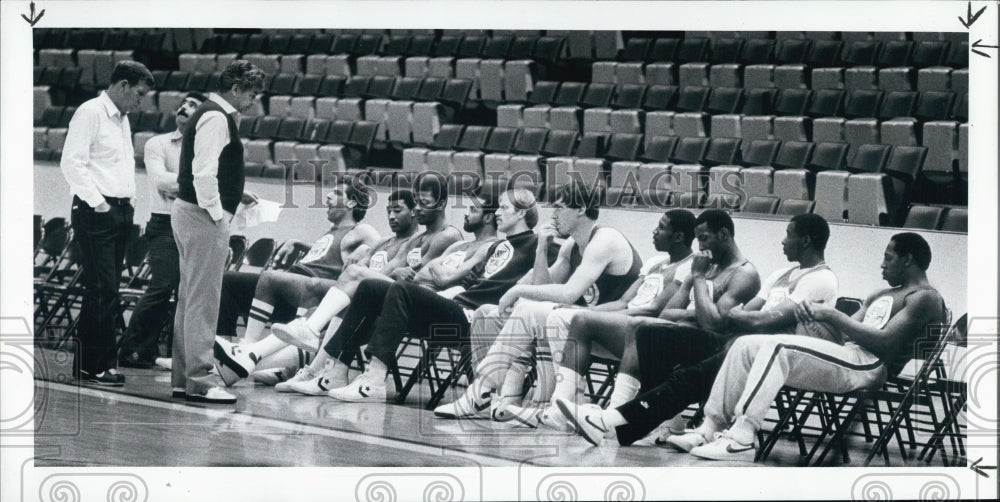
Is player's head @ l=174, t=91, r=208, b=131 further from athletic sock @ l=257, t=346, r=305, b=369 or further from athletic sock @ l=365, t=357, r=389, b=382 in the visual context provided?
athletic sock @ l=365, t=357, r=389, b=382

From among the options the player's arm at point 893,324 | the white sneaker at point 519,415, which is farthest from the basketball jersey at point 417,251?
the player's arm at point 893,324

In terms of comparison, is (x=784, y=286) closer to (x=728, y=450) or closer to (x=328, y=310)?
(x=728, y=450)

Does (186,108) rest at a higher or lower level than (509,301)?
higher

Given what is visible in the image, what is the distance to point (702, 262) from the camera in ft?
19.6

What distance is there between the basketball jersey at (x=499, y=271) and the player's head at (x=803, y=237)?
1.13 metres

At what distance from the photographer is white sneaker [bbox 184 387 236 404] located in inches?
239

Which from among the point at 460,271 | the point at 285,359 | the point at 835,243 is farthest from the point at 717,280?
the point at 285,359

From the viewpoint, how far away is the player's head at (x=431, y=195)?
618 centimetres

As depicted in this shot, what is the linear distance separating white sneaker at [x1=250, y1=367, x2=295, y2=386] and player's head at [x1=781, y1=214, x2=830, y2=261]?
2.35 metres

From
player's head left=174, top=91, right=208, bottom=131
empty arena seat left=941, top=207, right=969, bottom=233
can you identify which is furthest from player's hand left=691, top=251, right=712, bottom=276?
player's head left=174, top=91, right=208, bottom=131

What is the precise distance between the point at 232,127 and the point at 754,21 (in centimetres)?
238

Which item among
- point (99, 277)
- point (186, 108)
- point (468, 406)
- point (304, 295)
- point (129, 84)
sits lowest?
point (468, 406)

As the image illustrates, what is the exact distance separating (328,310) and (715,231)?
1.82m

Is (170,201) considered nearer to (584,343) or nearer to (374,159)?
(374,159)
